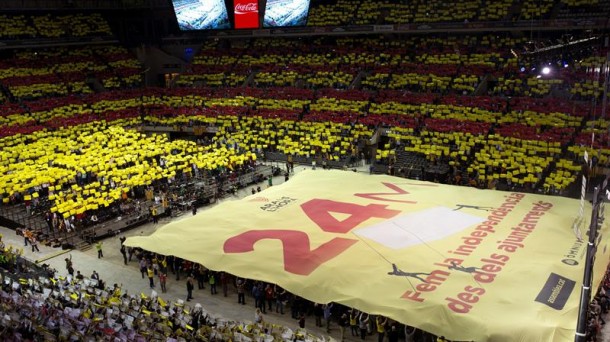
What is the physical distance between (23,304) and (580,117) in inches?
1462

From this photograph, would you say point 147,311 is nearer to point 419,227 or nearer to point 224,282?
point 224,282

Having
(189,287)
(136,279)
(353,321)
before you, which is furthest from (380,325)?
(136,279)

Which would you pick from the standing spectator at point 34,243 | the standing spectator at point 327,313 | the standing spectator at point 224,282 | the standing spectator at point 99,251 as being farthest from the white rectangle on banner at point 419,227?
the standing spectator at point 34,243

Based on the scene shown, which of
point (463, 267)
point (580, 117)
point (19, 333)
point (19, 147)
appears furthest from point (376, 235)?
point (19, 147)

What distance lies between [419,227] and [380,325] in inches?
288

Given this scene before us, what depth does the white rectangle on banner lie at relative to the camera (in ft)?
78.2

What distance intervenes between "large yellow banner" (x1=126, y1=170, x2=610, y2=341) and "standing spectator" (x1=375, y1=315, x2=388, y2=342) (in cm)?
74

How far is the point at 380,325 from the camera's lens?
1900 centimetres

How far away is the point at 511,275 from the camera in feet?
64.8

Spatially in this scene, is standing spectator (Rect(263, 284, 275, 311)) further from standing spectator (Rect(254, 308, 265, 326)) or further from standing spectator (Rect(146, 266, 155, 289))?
standing spectator (Rect(146, 266, 155, 289))

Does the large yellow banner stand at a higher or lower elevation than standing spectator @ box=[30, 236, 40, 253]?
higher

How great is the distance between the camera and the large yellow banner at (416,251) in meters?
17.8

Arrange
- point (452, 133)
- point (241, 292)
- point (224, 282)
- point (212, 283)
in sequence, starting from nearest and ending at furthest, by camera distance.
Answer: point (241, 292), point (224, 282), point (212, 283), point (452, 133)

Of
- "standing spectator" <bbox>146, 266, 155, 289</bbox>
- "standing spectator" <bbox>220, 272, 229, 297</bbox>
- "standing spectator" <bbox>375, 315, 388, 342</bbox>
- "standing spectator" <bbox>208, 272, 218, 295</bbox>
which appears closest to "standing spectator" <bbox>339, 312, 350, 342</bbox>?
"standing spectator" <bbox>375, 315, 388, 342</bbox>
